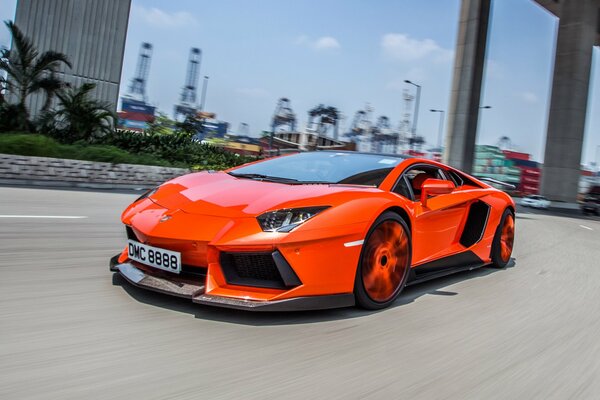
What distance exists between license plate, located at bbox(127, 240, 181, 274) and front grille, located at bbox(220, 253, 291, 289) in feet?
0.88

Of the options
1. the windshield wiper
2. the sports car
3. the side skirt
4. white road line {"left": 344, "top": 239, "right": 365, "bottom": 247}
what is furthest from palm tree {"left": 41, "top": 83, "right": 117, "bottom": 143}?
white road line {"left": 344, "top": 239, "right": 365, "bottom": 247}

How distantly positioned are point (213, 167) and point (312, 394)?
1474cm

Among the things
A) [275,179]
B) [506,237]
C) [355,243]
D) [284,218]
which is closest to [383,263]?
[355,243]

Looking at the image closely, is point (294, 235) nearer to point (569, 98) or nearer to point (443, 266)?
point (443, 266)

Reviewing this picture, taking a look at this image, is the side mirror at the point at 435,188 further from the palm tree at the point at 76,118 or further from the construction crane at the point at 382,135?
the construction crane at the point at 382,135

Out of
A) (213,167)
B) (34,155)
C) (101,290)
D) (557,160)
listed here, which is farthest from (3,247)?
(557,160)

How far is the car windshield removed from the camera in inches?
140

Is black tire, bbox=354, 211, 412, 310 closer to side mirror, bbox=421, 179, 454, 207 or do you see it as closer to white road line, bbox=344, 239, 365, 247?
white road line, bbox=344, 239, 365, 247

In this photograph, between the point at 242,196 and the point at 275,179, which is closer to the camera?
the point at 242,196

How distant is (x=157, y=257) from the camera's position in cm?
279

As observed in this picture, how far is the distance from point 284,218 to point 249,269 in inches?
13.2

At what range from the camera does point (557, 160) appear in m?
34.3

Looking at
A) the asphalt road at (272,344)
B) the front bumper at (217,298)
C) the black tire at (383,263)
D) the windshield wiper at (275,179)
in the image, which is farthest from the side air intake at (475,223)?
the front bumper at (217,298)

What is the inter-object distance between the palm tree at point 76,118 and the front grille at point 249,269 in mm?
12574
